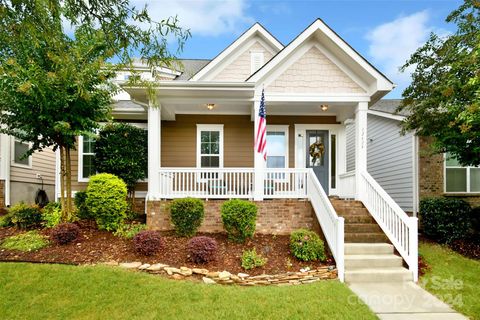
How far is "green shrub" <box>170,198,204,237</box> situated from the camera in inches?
318

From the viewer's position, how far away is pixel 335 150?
38.2ft

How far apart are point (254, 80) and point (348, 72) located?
8.64ft

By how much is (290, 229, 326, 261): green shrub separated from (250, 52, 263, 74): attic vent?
294 inches

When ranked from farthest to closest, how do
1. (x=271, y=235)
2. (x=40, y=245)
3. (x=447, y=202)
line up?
(x=447, y=202), (x=271, y=235), (x=40, y=245)

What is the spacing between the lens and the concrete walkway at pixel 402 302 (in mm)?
5078

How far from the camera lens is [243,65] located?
42.3 feet

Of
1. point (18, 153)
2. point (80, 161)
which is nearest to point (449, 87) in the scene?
point (80, 161)

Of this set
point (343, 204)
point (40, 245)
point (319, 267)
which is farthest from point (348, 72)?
point (40, 245)

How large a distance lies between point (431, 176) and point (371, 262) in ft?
19.8

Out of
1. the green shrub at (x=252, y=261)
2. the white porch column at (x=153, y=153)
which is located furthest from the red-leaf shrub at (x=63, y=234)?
the green shrub at (x=252, y=261)

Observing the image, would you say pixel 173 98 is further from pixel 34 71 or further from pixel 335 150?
pixel 335 150

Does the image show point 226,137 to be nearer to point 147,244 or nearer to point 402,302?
point 147,244

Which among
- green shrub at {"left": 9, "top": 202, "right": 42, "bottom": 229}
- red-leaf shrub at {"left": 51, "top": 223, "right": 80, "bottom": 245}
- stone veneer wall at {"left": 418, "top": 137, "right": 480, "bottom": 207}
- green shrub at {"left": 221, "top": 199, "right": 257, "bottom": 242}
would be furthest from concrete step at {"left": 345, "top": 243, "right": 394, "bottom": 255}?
green shrub at {"left": 9, "top": 202, "right": 42, "bottom": 229}

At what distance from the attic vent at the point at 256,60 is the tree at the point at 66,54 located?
5550 millimetres
